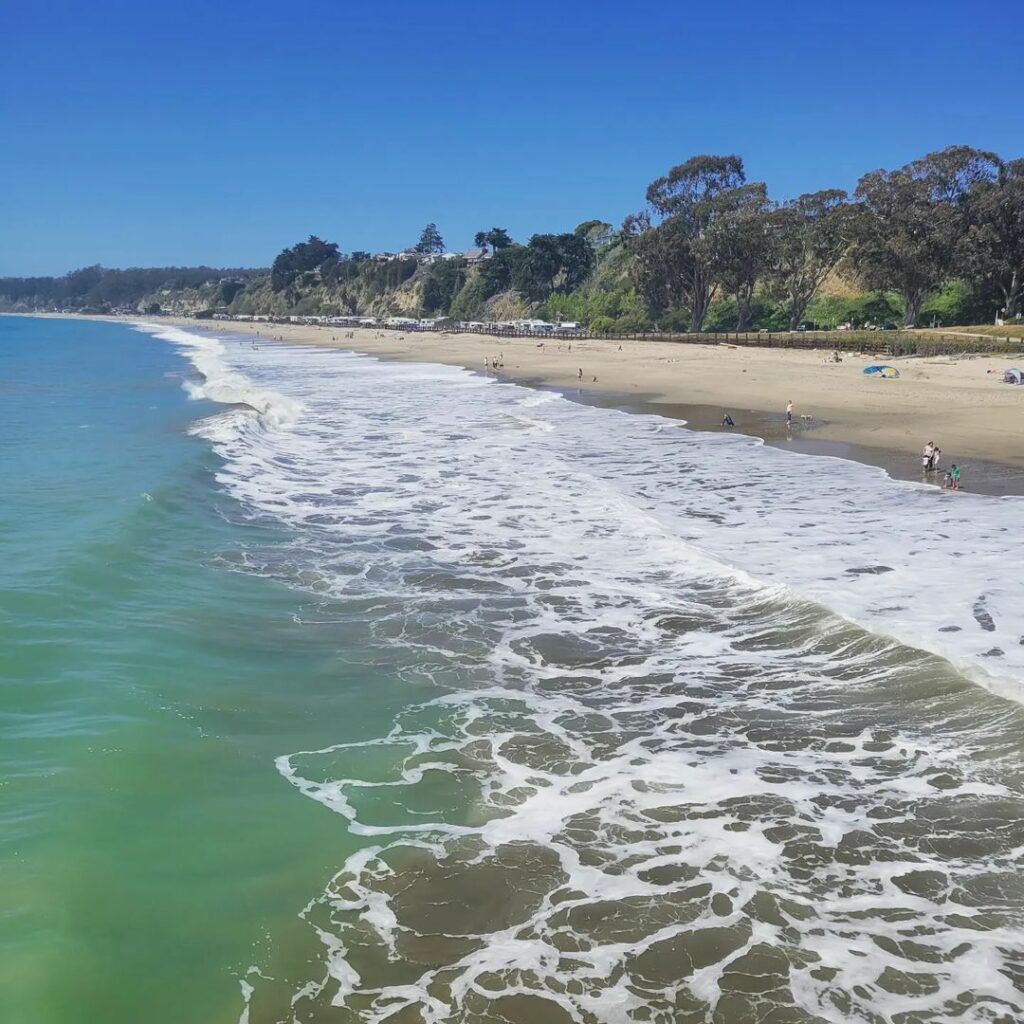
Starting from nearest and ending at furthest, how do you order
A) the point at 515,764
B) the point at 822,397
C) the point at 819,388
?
the point at 515,764, the point at 822,397, the point at 819,388

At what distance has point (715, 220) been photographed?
266ft

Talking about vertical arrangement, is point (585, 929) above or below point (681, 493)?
below

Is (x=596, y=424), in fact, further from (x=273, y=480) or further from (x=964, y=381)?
(x=964, y=381)

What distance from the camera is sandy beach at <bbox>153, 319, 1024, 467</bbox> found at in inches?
1179

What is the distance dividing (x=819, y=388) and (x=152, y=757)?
4105 centimetres

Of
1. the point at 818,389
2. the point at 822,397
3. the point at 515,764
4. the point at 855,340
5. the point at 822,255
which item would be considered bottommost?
the point at 515,764

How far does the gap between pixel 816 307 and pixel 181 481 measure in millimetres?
75672

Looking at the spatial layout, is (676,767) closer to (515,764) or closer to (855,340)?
(515,764)

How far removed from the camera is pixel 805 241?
242 ft

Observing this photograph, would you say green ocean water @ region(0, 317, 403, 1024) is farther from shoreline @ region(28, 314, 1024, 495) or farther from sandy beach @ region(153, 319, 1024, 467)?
sandy beach @ region(153, 319, 1024, 467)

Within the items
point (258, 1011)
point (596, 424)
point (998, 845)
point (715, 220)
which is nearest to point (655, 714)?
point (998, 845)

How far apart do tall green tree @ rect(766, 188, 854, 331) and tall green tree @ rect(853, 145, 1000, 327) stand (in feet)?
8.35

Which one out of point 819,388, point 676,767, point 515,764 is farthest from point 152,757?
point 819,388

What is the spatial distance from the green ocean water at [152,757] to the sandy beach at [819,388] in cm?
2038
